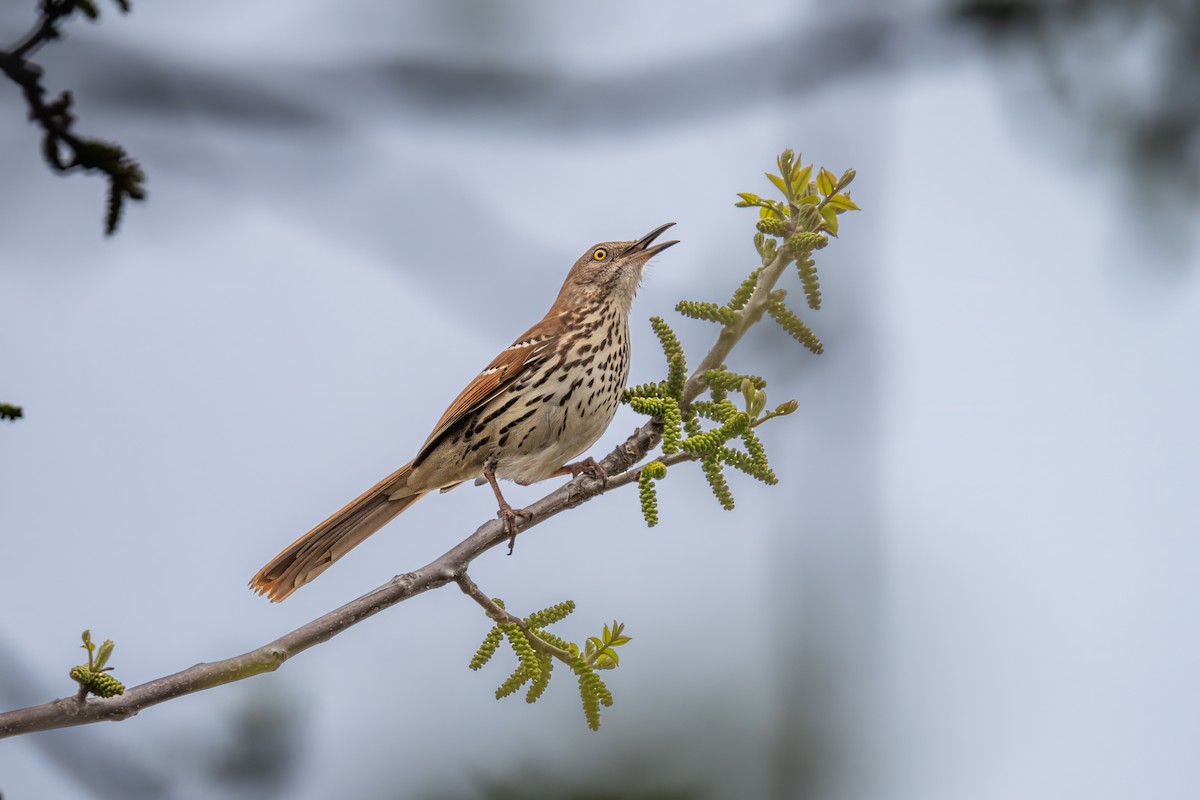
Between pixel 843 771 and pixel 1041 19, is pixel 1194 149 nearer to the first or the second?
pixel 1041 19

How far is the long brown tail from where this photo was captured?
4.34m

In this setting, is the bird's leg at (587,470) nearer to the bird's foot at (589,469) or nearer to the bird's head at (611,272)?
the bird's foot at (589,469)

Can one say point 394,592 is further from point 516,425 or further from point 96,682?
point 516,425

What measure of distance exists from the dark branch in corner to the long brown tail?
2.97 metres

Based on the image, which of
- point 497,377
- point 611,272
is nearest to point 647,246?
point 611,272

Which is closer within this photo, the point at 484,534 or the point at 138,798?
the point at 138,798

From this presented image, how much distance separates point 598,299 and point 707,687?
2089 millimetres

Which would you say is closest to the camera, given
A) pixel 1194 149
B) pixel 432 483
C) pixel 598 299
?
pixel 1194 149

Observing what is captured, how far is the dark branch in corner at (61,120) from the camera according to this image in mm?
1479

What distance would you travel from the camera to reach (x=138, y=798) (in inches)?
95.7

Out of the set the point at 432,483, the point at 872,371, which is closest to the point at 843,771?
the point at 872,371

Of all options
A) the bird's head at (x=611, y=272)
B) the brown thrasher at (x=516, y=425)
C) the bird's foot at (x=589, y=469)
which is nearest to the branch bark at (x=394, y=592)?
the bird's foot at (x=589, y=469)

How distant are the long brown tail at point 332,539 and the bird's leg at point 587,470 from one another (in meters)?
0.64

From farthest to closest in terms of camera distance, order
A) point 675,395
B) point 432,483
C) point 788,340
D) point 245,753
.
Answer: point 432,483, point 788,340, point 675,395, point 245,753
